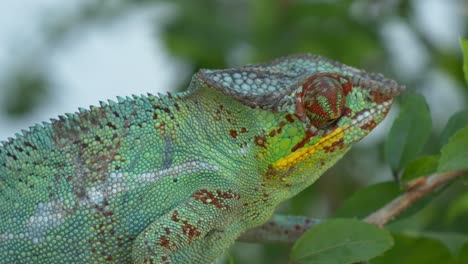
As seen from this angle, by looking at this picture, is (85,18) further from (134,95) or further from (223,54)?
(134,95)

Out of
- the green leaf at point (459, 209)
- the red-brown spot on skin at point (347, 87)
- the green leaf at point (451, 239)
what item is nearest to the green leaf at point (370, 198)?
the green leaf at point (451, 239)

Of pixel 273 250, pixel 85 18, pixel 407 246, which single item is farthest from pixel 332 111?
pixel 85 18

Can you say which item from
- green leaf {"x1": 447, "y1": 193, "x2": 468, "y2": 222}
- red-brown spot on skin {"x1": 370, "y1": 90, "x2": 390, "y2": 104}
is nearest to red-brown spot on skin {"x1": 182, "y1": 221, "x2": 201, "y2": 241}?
red-brown spot on skin {"x1": 370, "y1": 90, "x2": 390, "y2": 104}

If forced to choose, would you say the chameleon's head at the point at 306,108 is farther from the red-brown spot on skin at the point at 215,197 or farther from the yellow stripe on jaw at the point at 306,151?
the red-brown spot on skin at the point at 215,197

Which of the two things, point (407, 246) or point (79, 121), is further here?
point (407, 246)

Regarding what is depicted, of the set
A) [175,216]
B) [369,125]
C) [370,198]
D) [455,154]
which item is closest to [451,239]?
[370,198]

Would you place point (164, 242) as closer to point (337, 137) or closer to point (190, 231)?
point (190, 231)
